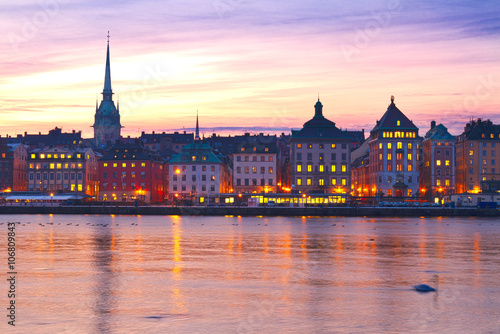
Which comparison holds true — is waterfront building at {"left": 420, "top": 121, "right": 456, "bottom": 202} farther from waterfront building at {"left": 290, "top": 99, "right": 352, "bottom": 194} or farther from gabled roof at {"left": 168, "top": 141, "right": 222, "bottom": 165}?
gabled roof at {"left": 168, "top": 141, "right": 222, "bottom": 165}

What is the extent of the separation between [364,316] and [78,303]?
10.2m

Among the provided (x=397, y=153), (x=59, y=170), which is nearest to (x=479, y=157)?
(x=397, y=153)

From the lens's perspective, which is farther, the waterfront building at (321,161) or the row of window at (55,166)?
the row of window at (55,166)

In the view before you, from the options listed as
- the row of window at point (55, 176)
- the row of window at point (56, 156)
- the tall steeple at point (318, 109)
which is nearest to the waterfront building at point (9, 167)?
the row of window at point (55, 176)

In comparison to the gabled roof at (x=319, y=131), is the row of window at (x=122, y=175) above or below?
below

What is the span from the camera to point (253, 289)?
31031mm

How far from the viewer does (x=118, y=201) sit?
169m

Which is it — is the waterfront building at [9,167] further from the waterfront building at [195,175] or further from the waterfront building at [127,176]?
the waterfront building at [195,175]

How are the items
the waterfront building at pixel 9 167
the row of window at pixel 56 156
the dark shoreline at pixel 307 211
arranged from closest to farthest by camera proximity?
1. the dark shoreline at pixel 307 211
2. the waterfront building at pixel 9 167
3. the row of window at pixel 56 156

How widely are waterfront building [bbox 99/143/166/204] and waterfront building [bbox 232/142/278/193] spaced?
23934 millimetres

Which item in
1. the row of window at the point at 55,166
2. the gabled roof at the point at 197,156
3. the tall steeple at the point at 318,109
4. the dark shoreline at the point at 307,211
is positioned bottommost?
the dark shoreline at the point at 307,211

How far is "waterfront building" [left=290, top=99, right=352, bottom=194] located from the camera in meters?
159

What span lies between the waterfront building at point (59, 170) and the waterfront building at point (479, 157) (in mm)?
88326

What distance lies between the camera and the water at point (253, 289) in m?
23.6
